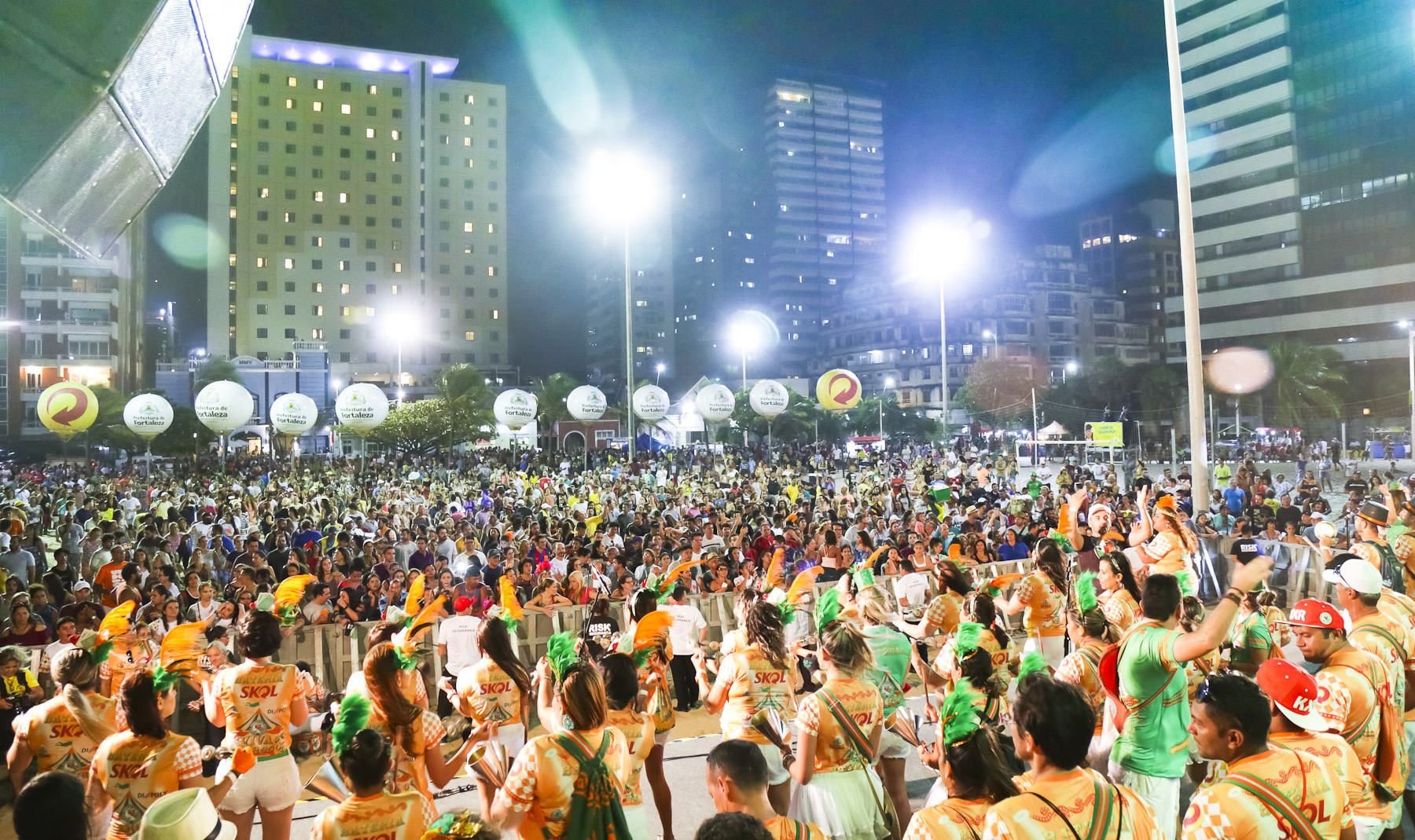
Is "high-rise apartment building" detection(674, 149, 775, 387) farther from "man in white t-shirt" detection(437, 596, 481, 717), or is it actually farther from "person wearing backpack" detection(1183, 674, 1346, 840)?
"person wearing backpack" detection(1183, 674, 1346, 840)

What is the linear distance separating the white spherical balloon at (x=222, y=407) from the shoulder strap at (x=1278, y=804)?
19.7 meters

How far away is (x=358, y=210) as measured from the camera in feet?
301

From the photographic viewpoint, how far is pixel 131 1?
1792mm

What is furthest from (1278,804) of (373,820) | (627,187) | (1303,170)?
(1303,170)

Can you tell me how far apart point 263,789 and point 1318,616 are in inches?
211

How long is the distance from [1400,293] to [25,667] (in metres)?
77.3

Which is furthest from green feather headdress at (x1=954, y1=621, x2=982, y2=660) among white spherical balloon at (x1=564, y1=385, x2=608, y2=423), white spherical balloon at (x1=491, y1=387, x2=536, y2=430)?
white spherical balloon at (x1=491, y1=387, x2=536, y2=430)

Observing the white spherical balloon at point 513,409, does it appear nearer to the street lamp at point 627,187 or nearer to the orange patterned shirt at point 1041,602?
the street lamp at point 627,187

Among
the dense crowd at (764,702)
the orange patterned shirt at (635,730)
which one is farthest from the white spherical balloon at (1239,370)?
the orange patterned shirt at (635,730)

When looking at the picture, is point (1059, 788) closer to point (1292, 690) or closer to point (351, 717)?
point (1292, 690)

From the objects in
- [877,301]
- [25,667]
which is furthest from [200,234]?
[25,667]

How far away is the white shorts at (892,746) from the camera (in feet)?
16.1

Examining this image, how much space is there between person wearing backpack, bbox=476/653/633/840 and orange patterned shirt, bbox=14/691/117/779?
8.81 feet

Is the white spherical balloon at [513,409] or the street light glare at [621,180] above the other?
the street light glare at [621,180]
